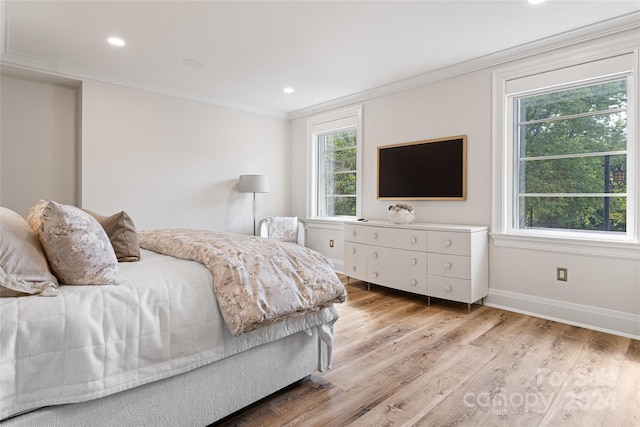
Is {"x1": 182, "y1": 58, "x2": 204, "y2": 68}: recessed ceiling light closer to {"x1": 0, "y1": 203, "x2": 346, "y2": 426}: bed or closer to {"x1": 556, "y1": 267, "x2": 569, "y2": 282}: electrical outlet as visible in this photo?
{"x1": 0, "y1": 203, "x2": 346, "y2": 426}: bed

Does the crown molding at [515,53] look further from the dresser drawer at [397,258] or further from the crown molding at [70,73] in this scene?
the crown molding at [70,73]

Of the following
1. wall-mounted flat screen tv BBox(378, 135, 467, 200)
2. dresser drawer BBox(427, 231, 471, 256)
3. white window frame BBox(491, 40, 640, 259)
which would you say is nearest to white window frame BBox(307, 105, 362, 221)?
wall-mounted flat screen tv BBox(378, 135, 467, 200)

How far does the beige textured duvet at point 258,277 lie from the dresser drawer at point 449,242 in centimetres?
171

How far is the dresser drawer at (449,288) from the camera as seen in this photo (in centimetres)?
322

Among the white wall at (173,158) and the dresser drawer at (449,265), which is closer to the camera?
the dresser drawer at (449,265)

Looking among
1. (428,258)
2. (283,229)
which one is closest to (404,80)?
(428,258)

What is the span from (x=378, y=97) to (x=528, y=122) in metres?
1.80

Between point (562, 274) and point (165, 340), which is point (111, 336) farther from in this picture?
point (562, 274)

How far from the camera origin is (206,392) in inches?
59.9

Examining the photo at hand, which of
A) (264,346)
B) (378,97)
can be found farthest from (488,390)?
(378,97)

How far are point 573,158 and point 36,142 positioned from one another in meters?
5.41

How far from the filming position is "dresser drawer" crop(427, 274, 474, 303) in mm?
3225

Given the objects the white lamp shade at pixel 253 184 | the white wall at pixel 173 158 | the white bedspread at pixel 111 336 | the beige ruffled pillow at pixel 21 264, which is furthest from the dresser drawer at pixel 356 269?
the beige ruffled pillow at pixel 21 264

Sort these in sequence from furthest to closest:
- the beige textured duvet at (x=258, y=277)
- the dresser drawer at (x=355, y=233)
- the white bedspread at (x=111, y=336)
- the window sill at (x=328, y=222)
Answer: the window sill at (x=328, y=222)
the dresser drawer at (x=355, y=233)
the beige textured duvet at (x=258, y=277)
the white bedspread at (x=111, y=336)
